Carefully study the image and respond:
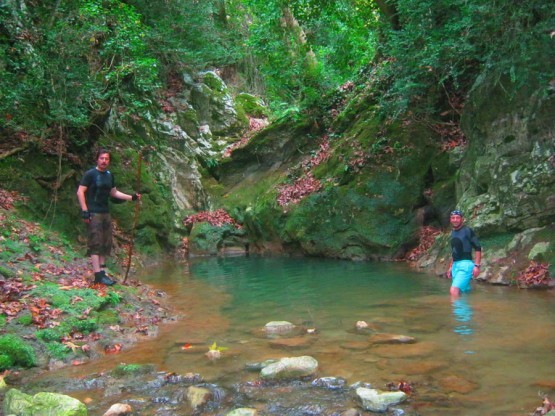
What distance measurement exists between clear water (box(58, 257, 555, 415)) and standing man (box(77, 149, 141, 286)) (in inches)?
55.7

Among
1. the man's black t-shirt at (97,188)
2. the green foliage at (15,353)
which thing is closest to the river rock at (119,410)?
the green foliage at (15,353)

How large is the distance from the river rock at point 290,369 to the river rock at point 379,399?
2.15 ft

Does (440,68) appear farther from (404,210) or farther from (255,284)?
(255,284)

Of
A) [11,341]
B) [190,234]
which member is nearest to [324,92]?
[190,234]

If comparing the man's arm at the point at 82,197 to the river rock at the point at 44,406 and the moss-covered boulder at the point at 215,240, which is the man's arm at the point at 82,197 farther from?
the moss-covered boulder at the point at 215,240

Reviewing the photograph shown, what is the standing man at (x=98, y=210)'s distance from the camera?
23.6 ft

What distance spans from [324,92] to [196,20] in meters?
5.94

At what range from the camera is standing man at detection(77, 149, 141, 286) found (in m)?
7.18

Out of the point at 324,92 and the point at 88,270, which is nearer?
the point at 88,270

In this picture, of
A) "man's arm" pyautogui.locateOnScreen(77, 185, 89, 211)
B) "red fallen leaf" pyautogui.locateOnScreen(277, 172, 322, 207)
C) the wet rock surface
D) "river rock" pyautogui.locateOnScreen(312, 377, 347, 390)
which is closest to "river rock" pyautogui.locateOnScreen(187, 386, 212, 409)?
the wet rock surface

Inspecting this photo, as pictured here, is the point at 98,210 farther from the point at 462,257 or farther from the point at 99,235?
the point at 462,257

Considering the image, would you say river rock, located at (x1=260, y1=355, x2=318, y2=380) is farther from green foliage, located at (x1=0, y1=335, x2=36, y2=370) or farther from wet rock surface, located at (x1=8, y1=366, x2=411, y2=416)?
green foliage, located at (x1=0, y1=335, x2=36, y2=370)

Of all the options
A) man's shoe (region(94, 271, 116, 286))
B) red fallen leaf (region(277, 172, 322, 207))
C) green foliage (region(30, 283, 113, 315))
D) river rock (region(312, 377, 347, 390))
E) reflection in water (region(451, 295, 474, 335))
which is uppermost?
red fallen leaf (region(277, 172, 322, 207))

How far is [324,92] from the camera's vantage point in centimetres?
1769
